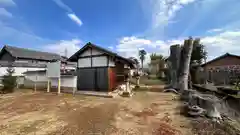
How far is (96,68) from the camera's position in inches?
381

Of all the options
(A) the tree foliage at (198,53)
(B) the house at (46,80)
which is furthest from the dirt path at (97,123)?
(A) the tree foliage at (198,53)

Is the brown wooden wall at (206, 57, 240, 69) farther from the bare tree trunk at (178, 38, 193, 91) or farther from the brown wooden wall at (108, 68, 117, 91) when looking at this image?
the brown wooden wall at (108, 68, 117, 91)

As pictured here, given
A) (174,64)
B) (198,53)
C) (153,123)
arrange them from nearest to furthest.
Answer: (153,123) → (174,64) → (198,53)

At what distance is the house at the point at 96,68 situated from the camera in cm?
925

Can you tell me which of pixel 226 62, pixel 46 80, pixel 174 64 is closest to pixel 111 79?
pixel 174 64

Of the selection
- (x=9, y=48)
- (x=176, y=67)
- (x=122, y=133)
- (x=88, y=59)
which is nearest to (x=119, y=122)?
(x=122, y=133)

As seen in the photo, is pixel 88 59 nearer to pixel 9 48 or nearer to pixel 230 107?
pixel 230 107

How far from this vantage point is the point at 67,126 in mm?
3943

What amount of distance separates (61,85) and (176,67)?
988cm

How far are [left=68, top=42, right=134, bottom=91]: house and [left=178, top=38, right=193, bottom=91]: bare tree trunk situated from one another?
15.7ft

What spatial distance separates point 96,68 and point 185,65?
7.02 metres

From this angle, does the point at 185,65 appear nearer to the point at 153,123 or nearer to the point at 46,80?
the point at 153,123

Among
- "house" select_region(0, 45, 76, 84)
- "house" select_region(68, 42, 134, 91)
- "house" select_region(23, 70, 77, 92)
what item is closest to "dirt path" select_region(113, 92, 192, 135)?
"house" select_region(68, 42, 134, 91)

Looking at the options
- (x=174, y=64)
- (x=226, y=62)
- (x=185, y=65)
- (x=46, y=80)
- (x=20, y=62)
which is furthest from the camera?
(x=226, y=62)
